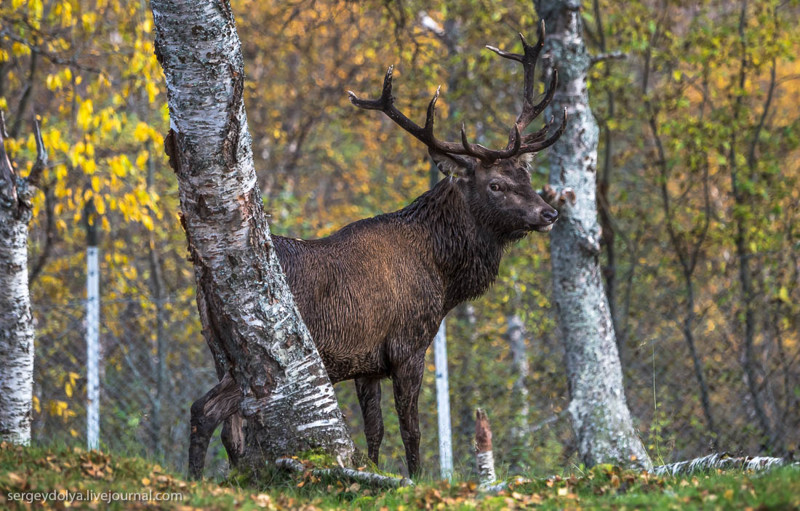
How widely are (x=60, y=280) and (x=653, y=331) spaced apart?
698cm

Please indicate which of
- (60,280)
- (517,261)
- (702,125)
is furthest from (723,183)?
(60,280)

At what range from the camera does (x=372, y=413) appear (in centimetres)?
605

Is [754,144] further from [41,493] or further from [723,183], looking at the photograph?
[41,493]

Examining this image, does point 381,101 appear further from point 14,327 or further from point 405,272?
point 14,327

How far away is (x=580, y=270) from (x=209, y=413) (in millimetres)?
3547

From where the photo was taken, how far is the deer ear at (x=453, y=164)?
6379 mm

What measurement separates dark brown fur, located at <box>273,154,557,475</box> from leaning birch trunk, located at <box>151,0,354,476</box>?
724 mm

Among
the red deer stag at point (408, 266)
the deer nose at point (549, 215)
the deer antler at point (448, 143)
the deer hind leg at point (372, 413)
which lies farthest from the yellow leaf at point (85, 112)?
the deer nose at point (549, 215)

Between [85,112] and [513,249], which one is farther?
[513,249]

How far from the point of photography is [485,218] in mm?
6355

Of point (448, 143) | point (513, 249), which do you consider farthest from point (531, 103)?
point (513, 249)

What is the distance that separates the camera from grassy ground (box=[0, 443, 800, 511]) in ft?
11.8

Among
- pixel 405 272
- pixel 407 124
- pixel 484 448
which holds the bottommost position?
pixel 484 448

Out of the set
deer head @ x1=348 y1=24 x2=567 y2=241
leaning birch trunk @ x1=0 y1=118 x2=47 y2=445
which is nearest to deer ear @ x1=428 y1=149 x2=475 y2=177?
deer head @ x1=348 y1=24 x2=567 y2=241
